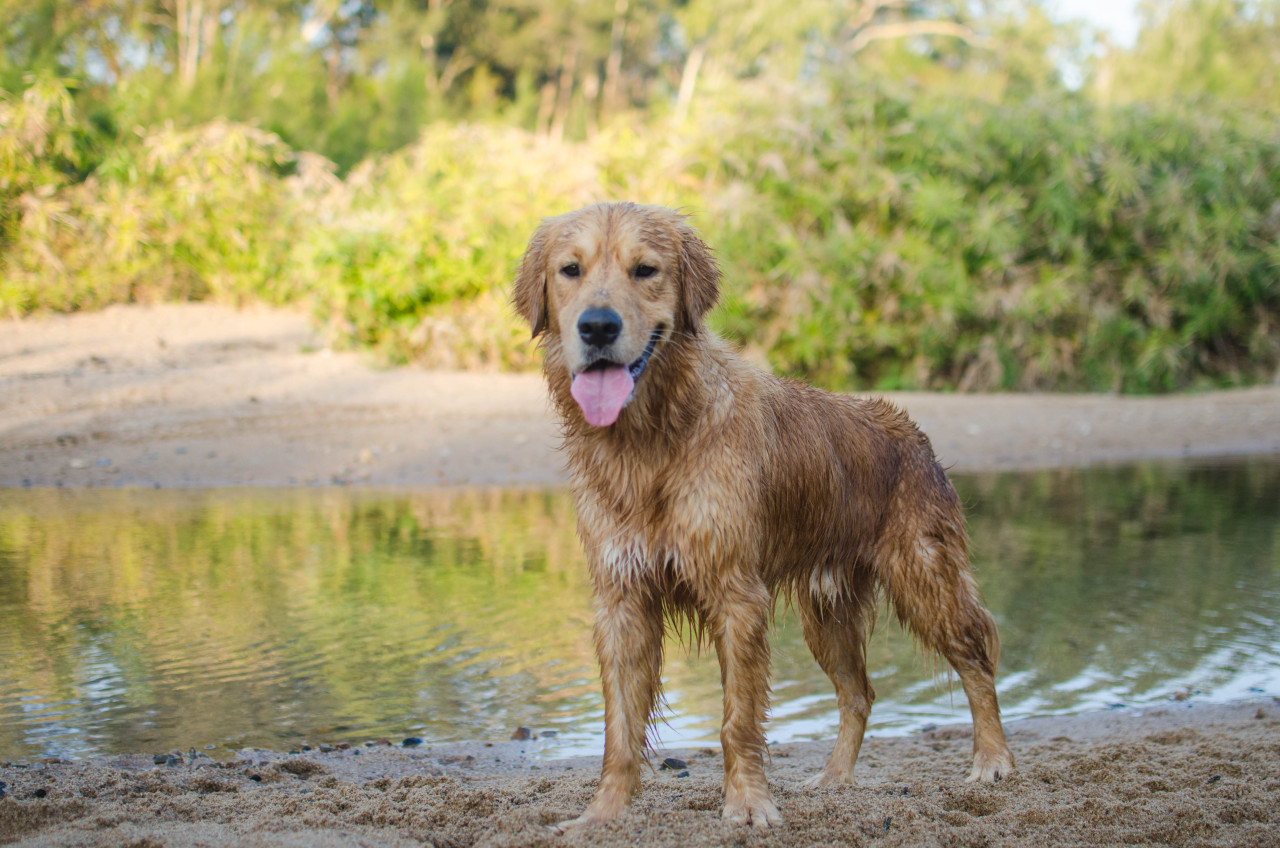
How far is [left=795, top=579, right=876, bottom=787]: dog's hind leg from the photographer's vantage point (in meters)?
4.48

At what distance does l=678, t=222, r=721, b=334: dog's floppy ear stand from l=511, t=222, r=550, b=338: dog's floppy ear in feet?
1.60

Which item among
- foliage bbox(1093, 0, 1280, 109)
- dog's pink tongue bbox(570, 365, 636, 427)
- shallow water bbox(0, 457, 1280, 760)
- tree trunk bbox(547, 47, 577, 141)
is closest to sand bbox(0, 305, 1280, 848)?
shallow water bbox(0, 457, 1280, 760)

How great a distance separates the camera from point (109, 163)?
16.2m

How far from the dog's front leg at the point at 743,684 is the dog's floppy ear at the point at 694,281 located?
94cm

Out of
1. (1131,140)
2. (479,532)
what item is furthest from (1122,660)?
(1131,140)

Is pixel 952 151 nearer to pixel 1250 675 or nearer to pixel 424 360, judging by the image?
pixel 424 360

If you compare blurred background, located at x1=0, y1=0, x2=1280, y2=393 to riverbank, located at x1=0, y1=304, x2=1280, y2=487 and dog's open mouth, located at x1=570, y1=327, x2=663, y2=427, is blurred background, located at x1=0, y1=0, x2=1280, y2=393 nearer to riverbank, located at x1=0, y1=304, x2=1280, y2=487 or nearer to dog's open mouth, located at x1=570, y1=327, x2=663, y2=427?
riverbank, located at x1=0, y1=304, x2=1280, y2=487

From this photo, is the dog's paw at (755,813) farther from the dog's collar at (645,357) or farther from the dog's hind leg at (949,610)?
the dog's collar at (645,357)

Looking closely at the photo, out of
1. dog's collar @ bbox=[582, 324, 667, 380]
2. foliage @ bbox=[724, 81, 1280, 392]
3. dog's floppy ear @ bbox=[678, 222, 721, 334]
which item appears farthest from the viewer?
foliage @ bbox=[724, 81, 1280, 392]

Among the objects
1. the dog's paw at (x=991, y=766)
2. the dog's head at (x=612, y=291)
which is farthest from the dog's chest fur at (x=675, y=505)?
the dog's paw at (x=991, y=766)

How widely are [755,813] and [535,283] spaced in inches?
76.4

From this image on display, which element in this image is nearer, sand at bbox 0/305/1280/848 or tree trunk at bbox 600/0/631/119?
sand at bbox 0/305/1280/848

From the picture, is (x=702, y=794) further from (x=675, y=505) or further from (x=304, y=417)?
(x=304, y=417)

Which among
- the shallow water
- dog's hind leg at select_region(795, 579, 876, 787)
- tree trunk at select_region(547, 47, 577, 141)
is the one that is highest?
tree trunk at select_region(547, 47, 577, 141)
